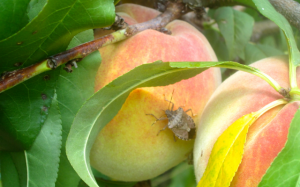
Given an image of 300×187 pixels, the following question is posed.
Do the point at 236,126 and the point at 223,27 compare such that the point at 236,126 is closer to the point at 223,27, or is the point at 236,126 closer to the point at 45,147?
the point at 45,147

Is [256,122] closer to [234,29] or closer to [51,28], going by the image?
[51,28]

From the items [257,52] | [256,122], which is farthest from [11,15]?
[257,52]

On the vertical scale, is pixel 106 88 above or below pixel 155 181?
above

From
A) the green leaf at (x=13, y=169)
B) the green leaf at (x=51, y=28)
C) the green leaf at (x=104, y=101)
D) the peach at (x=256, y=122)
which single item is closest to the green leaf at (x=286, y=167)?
the peach at (x=256, y=122)

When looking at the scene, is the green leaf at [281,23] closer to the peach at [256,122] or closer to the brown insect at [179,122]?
the peach at [256,122]

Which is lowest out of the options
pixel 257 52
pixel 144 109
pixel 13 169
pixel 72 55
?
pixel 257 52

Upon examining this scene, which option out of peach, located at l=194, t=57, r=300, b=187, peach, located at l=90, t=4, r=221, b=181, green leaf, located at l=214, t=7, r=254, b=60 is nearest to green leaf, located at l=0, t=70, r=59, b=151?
peach, located at l=90, t=4, r=221, b=181

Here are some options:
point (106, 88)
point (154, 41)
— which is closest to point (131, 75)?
point (106, 88)
